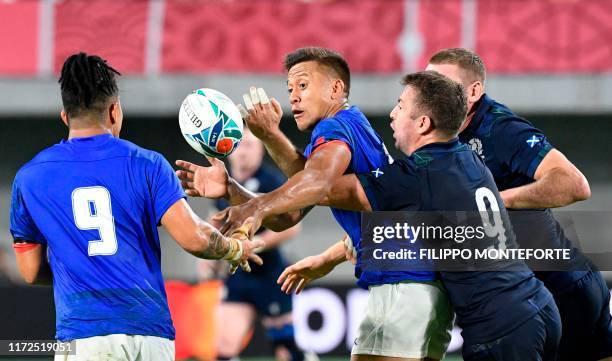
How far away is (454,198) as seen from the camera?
4555 mm

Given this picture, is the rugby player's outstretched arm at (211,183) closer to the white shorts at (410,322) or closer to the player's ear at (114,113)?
the player's ear at (114,113)

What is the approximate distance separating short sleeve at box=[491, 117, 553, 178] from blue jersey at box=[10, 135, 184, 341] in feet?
6.48

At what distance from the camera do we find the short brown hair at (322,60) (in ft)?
17.8

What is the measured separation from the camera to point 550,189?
5211 mm

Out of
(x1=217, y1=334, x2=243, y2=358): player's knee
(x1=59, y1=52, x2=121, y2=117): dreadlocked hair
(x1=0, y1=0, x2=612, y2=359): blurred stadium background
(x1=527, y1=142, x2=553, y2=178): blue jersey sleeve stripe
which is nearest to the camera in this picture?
(x1=59, y1=52, x2=121, y2=117): dreadlocked hair

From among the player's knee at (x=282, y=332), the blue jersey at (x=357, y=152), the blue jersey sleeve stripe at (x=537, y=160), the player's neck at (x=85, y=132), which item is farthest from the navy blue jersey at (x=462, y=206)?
the player's knee at (x=282, y=332)

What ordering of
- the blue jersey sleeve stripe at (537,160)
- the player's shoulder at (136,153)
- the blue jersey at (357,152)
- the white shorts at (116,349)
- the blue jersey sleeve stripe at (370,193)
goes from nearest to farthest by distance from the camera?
the white shorts at (116,349) → the player's shoulder at (136,153) → the blue jersey sleeve stripe at (370,193) → the blue jersey at (357,152) → the blue jersey sleeve stripe at (537,160)

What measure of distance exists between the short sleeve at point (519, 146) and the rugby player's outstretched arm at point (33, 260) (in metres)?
2.50

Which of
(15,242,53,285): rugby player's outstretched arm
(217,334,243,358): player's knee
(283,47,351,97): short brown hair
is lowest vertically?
(217,334,243,358): player's knee

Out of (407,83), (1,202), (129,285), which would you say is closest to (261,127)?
(407,83)

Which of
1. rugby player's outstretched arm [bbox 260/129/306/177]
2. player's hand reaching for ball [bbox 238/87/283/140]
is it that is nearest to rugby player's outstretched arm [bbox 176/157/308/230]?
rugby player's outstretched arm [bbox 260/129/306/177]

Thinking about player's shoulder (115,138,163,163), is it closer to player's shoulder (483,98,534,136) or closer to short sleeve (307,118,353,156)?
short sleeve (307,118,353,156)

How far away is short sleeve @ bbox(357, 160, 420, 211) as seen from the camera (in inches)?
179

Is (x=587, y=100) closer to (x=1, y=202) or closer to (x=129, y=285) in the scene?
(x=1, y=202)
